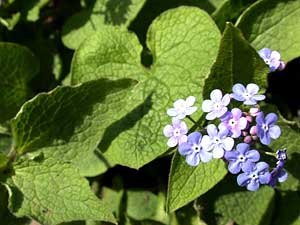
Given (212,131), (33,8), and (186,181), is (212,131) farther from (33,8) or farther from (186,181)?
(33,8)

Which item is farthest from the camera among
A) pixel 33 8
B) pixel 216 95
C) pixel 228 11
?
pixel 33 8

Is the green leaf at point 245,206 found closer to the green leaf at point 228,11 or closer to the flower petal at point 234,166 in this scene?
the flower petal at point 234,166

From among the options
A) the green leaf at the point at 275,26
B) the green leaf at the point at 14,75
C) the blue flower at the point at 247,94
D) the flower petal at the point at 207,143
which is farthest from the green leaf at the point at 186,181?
the green leaf at the point at 14,75

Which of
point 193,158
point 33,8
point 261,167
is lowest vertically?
point 261,167

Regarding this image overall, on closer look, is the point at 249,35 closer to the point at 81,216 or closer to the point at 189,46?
the point at 189,46

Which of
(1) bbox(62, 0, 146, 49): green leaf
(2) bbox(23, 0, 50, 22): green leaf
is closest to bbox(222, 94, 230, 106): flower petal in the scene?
(1) bbox(62, 0, 146, 49): green leaf

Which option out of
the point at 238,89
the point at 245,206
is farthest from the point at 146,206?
the point at 238,89

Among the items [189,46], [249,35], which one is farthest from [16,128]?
[249,35]
